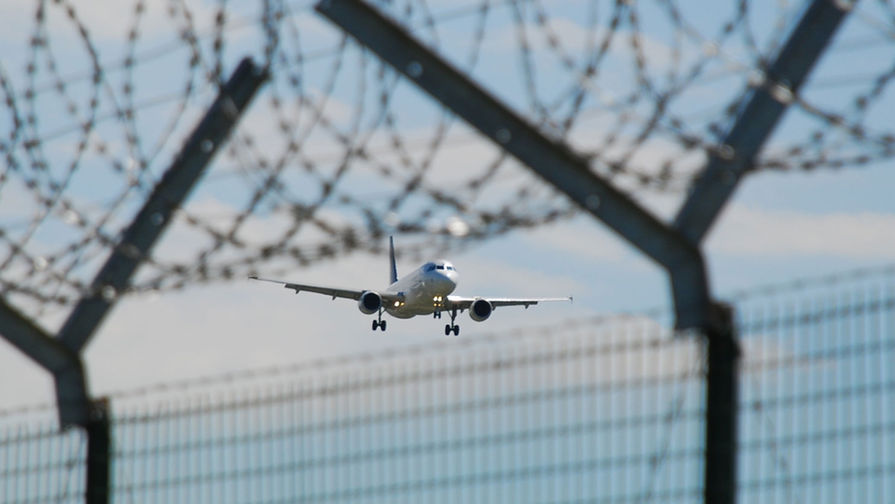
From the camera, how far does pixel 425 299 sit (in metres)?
53.5

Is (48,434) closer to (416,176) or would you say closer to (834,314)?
(416,176)

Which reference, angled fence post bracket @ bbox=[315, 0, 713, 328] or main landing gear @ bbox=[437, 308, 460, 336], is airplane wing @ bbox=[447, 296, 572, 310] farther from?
angled fence post bracket @ bbox=[315, 0, 713, 328]

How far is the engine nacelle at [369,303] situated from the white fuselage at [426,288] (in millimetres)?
1868

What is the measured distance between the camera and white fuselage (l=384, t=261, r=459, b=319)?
51812 mm

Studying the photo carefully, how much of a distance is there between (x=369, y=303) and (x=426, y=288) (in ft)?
7.36

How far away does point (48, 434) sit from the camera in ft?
39.4

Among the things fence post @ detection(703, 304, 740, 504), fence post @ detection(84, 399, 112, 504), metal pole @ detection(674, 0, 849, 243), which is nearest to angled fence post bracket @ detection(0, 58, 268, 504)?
fence post @ detection(84, 399, 112, 504)

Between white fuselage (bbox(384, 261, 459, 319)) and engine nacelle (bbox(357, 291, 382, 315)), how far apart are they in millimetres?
1868

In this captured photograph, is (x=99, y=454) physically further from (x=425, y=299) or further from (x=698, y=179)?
(x=425, y=299)

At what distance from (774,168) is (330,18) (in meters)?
2.67

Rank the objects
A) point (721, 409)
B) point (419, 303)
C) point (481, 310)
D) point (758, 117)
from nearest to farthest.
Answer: point (721, 409) < point (758, 117) < point (481, 310) < point (419, 303)

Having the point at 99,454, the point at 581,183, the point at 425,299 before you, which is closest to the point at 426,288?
the point at 425,299

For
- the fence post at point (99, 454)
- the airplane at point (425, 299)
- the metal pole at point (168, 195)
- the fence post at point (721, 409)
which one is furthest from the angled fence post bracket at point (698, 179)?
the airplane at point (425, 299)

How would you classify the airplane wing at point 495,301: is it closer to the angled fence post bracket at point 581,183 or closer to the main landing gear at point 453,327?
the main landing gear at point 453,327
